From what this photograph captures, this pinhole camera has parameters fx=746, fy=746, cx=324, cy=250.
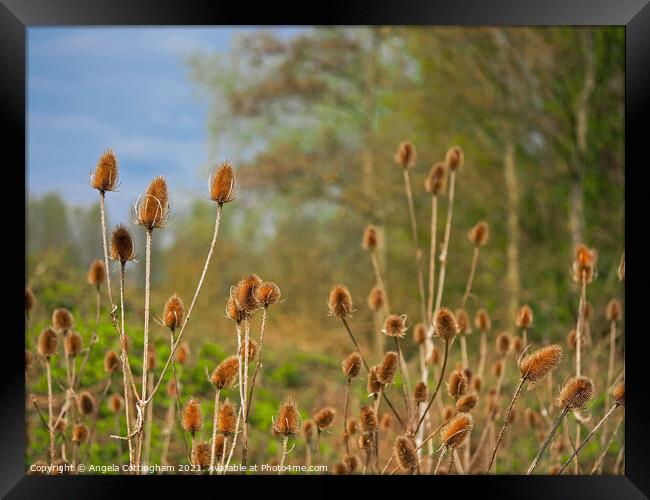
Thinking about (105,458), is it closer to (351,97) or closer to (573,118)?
(573,118)

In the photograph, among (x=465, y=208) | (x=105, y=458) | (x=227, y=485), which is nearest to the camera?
(x=227, y=485)

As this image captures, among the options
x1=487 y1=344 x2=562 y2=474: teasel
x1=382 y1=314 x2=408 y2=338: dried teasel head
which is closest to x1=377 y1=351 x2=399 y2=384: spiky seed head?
x1=382 y1=314 x2=408 y2=338: dried teasel head

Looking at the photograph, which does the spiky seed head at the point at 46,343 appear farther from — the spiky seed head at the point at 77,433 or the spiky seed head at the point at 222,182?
the spiky seed head at the point at 222,182

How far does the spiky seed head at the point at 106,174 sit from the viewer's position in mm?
1565

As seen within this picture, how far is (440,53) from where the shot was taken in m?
8.44

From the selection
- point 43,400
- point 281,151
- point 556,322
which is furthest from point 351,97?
point 43,400

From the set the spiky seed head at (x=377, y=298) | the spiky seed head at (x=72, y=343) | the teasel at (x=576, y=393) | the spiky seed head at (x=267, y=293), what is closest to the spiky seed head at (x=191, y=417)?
the spiky seed head at (x=267, y=293)

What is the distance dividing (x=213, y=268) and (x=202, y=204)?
7.63 feet

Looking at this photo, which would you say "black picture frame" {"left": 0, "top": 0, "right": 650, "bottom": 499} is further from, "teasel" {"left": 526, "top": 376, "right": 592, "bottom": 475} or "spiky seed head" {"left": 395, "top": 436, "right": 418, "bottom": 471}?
"teasel" {"left": 526, "top": 376, "right": 592, "bottom": 475}

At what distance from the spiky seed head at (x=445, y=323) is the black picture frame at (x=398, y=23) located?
45cm

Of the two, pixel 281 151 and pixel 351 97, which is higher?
pixel 351 97

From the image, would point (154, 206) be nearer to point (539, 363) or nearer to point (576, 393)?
point (539, 363)

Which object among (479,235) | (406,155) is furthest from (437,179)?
(479,235)

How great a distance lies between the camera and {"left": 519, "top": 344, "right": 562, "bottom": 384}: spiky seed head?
1646 millimetres
